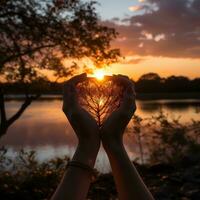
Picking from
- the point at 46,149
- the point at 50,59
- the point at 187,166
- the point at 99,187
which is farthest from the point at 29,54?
the point at 46,149

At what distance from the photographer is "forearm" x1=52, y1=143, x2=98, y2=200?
7.21 ft

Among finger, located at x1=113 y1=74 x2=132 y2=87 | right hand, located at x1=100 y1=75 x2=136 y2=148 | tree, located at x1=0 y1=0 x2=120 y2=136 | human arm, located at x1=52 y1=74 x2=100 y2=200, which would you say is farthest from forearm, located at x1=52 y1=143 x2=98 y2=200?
tree, located at x1=0 y1=0 x2=120 y2=136

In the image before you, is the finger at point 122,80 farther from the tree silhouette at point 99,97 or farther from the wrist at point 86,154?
the wrist at point 86,154

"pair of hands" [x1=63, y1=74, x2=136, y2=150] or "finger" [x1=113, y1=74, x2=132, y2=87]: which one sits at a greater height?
"finger" [x1=113, y1=74, x2=132, y2=87]

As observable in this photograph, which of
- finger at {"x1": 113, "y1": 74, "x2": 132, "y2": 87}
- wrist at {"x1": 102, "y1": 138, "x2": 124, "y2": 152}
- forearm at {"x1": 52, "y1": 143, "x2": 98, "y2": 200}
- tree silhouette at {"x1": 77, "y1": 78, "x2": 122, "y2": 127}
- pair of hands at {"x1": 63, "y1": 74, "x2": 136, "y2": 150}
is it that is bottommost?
forearm at {"x1": 52, "y1": 143, "x2": 98, "y2": 200}

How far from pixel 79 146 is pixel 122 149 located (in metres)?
0.26

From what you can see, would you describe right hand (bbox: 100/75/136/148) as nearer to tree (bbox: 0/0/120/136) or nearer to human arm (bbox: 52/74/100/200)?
human arm (bbox: 52/74/100/200)

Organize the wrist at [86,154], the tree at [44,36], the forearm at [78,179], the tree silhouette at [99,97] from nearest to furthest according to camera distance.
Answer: the forearm at [78,179] < the wrist at [86,154] < the tree silhouette at [99,97] < the tree at [44,36]

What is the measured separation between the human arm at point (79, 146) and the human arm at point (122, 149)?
0.26ft

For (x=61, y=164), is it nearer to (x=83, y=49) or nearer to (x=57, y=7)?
(x=83, y=49)

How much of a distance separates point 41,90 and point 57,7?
7.07ft

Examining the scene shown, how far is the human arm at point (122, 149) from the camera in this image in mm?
2262

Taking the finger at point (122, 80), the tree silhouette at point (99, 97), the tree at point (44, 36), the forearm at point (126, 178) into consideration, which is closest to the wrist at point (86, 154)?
the forearm at point (126, 178)

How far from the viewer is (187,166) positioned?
36.6ft
